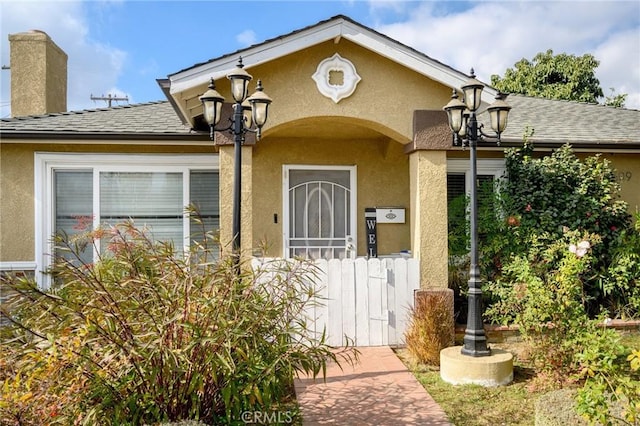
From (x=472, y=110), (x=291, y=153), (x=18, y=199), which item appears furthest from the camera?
(x=291, y=153)

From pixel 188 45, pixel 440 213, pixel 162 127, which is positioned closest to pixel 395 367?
pixel 440 213

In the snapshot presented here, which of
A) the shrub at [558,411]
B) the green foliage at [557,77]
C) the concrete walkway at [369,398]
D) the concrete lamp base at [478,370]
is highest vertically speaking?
the green foliage at [557,77]

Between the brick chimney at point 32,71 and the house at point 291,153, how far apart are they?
0.03 meters

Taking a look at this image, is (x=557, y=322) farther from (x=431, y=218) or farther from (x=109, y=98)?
(x=109, y=98)

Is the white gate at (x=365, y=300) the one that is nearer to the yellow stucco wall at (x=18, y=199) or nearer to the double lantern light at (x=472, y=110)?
the double lantern light at (x=472, y=110)

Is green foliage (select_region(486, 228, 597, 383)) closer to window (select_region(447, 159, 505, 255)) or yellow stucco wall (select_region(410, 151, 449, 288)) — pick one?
yellow stucco wall (select_region(410, 151, 449, 288))

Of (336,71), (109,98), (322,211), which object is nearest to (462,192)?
(322,211)

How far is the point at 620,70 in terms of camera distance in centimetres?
2039

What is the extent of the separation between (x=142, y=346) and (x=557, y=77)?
22942 mm

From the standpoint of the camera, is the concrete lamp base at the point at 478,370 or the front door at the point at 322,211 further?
the front door at the point at 322,211

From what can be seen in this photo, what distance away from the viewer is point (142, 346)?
3.44m

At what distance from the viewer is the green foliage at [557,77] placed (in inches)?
793

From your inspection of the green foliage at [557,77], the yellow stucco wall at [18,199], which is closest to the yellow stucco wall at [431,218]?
the yellow stucco wall at [18,199]

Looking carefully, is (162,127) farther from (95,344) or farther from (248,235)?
(95,344)
